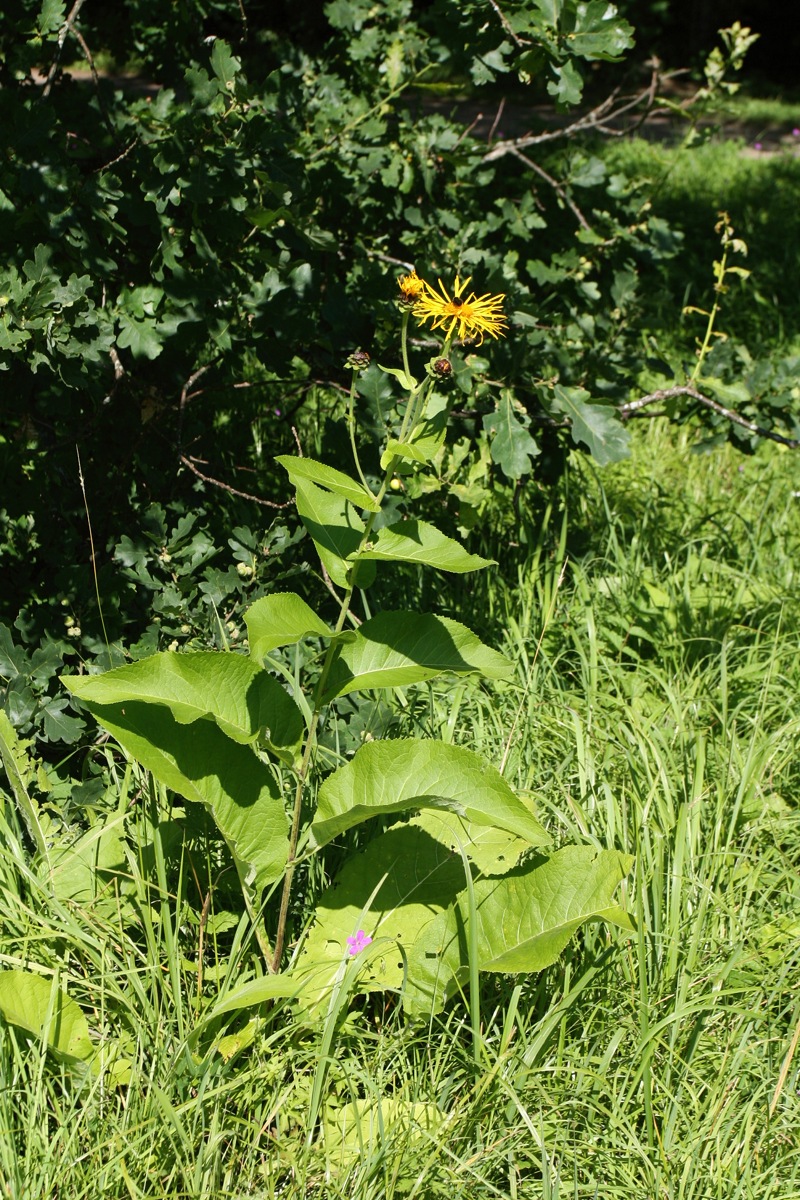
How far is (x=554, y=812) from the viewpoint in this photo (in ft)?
7.25

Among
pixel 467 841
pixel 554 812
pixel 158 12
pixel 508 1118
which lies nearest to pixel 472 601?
pixel 554 812

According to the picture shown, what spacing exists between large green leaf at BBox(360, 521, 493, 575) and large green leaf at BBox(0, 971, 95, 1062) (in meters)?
0.82

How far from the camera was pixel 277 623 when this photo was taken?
5.46 ft

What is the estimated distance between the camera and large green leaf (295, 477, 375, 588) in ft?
5.87

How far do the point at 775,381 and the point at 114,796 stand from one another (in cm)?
202

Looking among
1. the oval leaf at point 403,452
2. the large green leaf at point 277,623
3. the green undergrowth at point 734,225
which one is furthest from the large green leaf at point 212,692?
the green undergrowth at point 734,225

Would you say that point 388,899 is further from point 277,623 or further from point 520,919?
point 277,623

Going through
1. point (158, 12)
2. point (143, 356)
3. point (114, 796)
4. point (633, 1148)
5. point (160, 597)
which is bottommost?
point (633, 1148)

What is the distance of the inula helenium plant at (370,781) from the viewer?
1.71 m

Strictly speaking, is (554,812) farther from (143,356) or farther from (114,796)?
(143,356)

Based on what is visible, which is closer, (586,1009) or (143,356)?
(586,1009)

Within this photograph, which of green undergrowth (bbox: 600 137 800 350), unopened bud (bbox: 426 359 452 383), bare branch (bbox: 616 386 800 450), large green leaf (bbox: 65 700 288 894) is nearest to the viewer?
unopened bud (bbox: 426 359 452 383)

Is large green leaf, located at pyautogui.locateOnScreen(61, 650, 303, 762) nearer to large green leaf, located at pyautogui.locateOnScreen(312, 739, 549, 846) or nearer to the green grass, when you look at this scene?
large green leaf, located at pyautogui.locateOnScreen(312, 739, 549, 846)

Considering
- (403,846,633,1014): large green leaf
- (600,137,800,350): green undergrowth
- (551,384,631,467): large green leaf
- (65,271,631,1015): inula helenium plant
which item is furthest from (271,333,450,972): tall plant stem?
(600,137,800,350): green undergrowth
